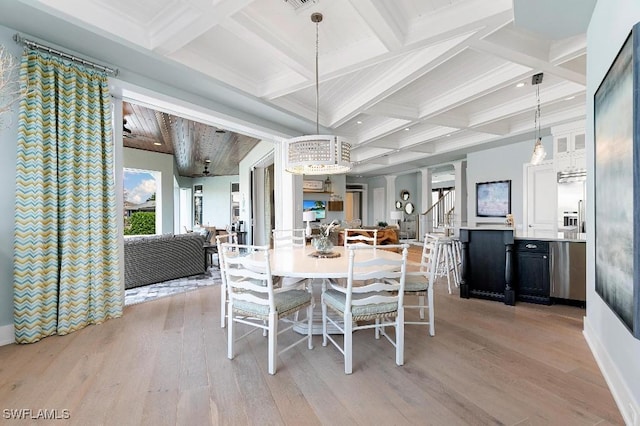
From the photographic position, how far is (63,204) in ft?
9.25

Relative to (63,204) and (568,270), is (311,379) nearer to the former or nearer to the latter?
(63,204)

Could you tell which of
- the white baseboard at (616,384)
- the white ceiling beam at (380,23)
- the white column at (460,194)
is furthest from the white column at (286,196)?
the white column at (460,194)

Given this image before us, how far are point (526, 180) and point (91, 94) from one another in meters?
7.42

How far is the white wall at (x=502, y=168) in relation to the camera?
6602mm

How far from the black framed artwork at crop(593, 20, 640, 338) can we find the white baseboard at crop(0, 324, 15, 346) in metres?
4.16

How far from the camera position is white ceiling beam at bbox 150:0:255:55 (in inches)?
91.6

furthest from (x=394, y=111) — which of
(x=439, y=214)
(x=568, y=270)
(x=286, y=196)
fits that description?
(x=439, y=214)

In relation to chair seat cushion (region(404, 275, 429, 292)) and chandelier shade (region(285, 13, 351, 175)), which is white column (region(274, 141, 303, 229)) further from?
chair seat cushion (region(404, 275, 429, 292))

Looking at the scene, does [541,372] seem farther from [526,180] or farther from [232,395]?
[526,180]

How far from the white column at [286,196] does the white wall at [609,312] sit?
425 centimetres

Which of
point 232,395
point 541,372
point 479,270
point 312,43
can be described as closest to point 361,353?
point 232,395

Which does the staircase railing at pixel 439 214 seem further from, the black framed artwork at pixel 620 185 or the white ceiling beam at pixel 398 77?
the black framed artwork at pixel 620 185

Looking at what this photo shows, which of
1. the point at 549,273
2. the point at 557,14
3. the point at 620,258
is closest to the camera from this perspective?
the point at 620,258

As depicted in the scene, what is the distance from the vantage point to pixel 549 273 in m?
3.77
